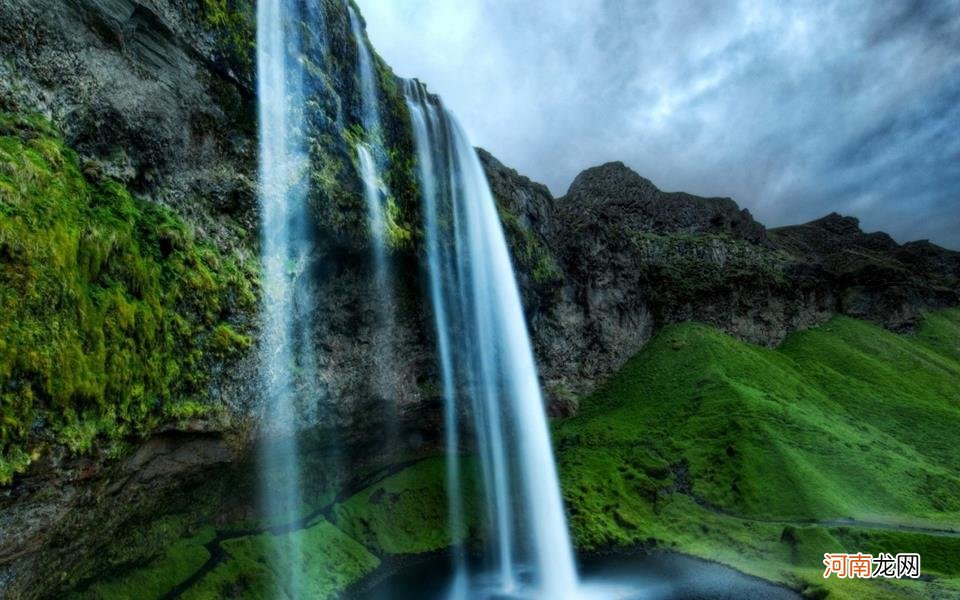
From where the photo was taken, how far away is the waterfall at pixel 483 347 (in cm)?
3850

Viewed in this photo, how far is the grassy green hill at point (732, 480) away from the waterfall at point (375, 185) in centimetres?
1295

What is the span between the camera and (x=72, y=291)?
16.5 meters

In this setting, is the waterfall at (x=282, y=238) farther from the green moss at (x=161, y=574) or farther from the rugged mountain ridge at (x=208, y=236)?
the green moss at (x=161, y=574)

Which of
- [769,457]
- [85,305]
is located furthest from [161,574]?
[769,457]

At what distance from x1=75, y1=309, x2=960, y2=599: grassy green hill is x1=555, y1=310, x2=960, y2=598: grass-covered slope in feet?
0.54

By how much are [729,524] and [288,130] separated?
44128 millimetres

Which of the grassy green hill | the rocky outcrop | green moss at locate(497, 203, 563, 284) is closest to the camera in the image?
the grassy green hill

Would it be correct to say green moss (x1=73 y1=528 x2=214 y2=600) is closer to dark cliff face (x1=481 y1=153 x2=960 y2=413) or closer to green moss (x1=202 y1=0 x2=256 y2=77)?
green moss (x1=202 y1=0 x2=256 y2=77)

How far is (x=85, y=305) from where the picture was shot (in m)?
17.1

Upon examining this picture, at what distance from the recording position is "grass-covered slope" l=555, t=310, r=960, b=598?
35.4 m

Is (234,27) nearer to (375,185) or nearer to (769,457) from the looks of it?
(375,185)

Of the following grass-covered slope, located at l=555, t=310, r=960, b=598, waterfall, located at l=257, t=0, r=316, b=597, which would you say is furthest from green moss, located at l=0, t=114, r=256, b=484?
grass-covered slope, located at l=555, t=310, r=960, b=598

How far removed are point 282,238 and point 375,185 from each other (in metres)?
8.07

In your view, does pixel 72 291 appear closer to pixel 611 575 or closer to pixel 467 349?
pixel 467 349
